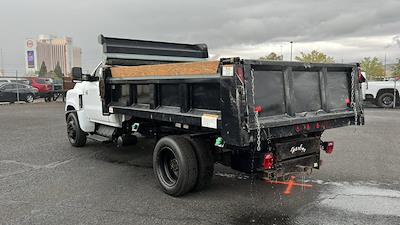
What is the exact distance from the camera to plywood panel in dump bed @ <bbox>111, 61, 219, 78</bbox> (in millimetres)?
4438

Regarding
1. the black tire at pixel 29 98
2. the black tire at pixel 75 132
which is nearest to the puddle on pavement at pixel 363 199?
the black tire at pixel 75 132

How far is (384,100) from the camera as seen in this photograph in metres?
18.6

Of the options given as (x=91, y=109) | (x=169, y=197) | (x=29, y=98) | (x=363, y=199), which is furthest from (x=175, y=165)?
(x=29, y=98)

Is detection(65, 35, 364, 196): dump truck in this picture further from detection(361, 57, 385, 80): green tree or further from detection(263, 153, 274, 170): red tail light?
detection(361, 57, 385, 80): green tree

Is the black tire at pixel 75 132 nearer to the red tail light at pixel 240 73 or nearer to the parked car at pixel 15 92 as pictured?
the red tail light at pixel 240 73

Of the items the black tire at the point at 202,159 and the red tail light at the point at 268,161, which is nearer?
the red tail light at the point at 268,161

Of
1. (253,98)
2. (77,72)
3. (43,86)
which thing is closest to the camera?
(253,98)

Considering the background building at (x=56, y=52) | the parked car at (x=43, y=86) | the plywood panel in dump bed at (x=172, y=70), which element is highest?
the background building at (x=56, y=52)

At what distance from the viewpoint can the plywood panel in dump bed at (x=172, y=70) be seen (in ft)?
14.6

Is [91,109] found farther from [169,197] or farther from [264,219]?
[264,219]

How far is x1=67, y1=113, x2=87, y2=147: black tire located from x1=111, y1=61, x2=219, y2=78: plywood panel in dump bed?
2684mm

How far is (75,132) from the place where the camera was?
8.71 m

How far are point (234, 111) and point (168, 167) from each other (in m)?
1.85

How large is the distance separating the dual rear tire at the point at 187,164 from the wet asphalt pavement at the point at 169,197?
0.17m
